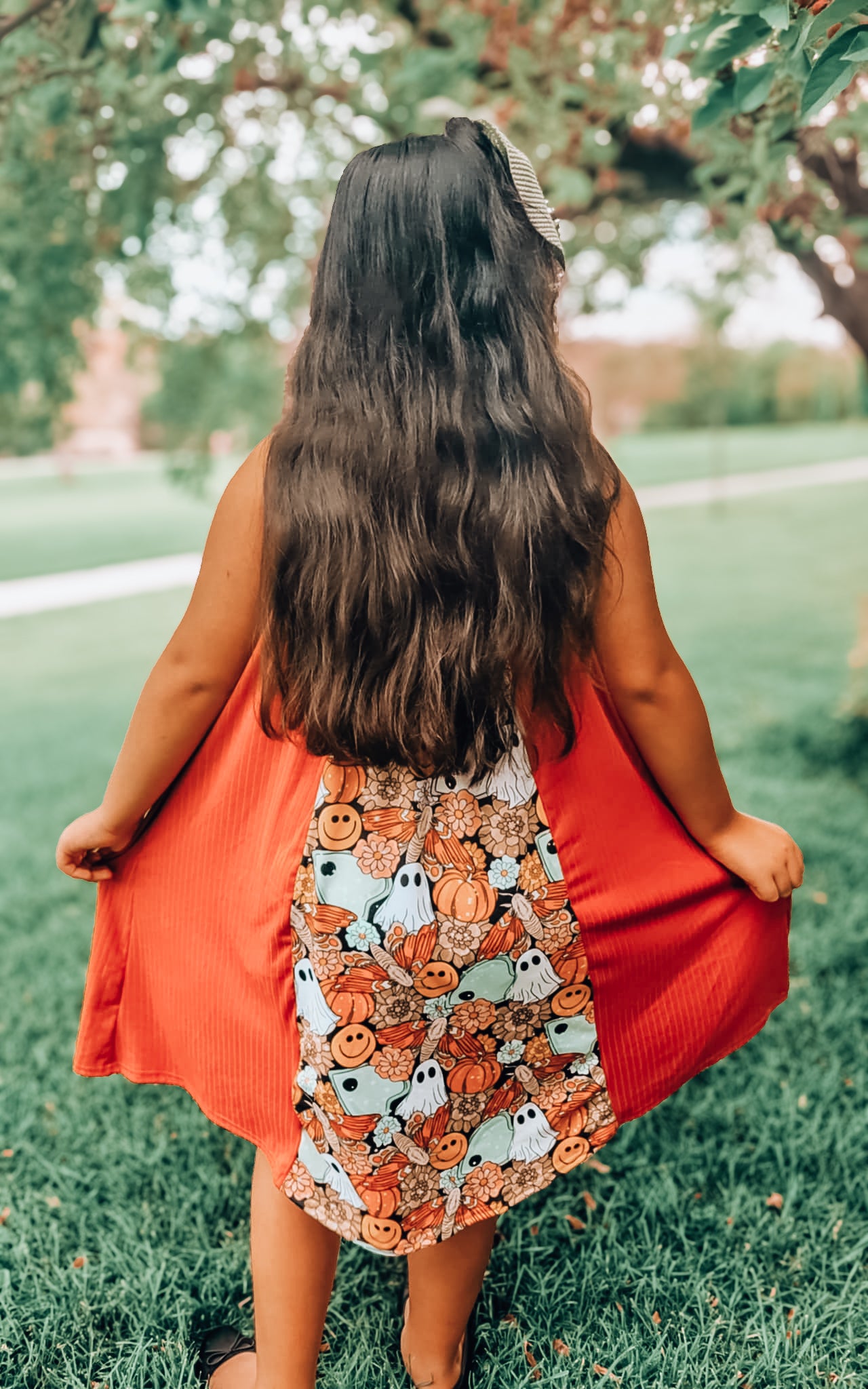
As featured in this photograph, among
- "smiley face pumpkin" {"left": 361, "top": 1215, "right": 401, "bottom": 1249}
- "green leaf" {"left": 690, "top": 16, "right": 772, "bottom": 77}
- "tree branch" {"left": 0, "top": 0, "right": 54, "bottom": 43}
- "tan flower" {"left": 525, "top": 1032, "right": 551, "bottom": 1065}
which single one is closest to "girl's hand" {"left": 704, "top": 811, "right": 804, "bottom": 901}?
"tan flower" {"left": 525, "top": 1032, "right": 551, "bottom": 1065}

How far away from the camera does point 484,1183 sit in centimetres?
144

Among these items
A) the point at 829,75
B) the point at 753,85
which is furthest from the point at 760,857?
the point at 753,85

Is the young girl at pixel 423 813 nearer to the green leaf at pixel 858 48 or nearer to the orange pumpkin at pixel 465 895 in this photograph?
the orange pumpkin at pixel 465 895

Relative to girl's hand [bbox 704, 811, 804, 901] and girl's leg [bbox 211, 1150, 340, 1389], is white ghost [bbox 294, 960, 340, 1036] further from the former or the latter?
girl's hand [bbox 704, 811, 804, 901]

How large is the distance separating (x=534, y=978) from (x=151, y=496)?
2790cm

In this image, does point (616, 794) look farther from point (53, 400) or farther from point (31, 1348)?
point (53, 400)

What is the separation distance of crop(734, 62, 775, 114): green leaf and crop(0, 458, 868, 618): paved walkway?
559 centimetres

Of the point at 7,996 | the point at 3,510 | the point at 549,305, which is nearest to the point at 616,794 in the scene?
the point at 549,305

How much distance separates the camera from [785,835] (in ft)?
4.99

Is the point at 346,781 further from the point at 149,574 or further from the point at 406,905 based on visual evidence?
the point at 149,574

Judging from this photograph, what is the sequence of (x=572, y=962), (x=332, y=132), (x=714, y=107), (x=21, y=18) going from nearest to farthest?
(x=572, y=962) < (x=714, y=107) < (x=21, y=18) < (x=332, y=132)

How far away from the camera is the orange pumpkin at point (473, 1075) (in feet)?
4.54

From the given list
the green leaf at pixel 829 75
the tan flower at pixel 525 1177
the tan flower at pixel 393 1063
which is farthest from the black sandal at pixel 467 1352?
the green leaf at pixel 829 75

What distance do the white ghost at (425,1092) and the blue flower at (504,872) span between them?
26 cm
